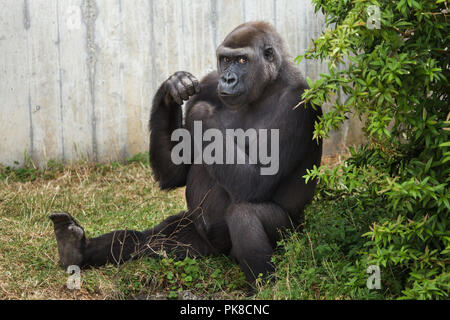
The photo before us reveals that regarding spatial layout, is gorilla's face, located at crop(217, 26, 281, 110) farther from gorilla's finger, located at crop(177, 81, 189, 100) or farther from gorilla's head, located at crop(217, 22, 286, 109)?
gorilla's finger, located at crop(177, 81, 189, 100)

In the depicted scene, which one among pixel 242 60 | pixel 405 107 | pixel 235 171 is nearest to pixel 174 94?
pixel 242 60

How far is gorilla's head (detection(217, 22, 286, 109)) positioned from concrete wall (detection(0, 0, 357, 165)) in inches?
79.5

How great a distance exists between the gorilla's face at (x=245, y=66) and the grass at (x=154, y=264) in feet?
2.52

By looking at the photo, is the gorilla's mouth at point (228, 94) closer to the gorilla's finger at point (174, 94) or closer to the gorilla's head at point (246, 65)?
the gorilla's head at point (246, 65)

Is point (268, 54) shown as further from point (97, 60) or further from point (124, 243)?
point (97, 60)

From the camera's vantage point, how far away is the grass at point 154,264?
124 inches

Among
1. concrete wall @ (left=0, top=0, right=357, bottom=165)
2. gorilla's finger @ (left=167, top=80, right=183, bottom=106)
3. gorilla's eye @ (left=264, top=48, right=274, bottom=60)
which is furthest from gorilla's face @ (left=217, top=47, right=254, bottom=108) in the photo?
concrete wall @ (left=0, top=0, right=357, bottom=165)

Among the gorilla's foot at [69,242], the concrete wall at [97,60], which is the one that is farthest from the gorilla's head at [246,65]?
the concrete wall at [97,60]

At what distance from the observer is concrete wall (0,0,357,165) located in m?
5.49

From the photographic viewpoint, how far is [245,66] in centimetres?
358

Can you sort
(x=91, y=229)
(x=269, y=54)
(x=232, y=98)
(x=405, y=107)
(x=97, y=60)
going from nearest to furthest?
1. (x=405, y=107)
2. (x=232, y=98)
3. (x=269, y=54)
4. (x=91, y=229)
5. (x=97, y=60)

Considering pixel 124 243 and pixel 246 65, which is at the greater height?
pixel 246 65

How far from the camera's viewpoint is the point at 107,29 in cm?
553

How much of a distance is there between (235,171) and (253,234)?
1.17 ft
